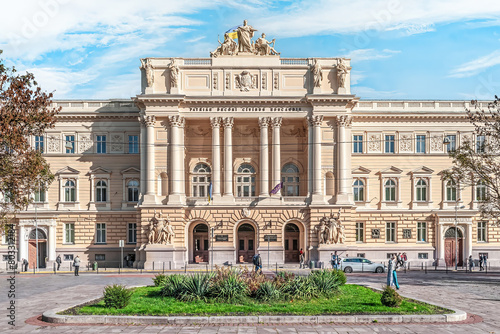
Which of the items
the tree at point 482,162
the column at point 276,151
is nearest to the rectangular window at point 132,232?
the column at point 276,151

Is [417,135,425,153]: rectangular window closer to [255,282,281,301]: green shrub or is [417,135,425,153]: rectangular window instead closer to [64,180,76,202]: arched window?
[64,180,76,202]: arched window

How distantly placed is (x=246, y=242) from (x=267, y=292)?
36.8 metres

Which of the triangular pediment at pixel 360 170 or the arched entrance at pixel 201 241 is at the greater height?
the triangular pediment at pixel 360 170

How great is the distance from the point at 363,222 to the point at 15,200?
127ft

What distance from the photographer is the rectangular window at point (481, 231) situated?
2670 inches

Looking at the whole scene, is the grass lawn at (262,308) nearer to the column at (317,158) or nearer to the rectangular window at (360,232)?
the column at (317,158)

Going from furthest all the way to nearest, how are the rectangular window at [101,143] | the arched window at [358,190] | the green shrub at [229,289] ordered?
the arched window at [358,190]
the rectangular window at [101,143]
the green shrub at [229,289]

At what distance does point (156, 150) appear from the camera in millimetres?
63062

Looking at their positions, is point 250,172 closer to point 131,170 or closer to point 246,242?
point 246,242

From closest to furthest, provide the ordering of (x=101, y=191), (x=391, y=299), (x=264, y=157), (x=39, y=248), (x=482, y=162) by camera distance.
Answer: (x=391, y=299) < (x=482, y=162) < (x=264, y=157) < (x=39, y=248) < (x=101, y=191)

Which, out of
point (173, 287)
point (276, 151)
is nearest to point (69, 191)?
point (276, 151)

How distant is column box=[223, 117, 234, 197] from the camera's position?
207ft

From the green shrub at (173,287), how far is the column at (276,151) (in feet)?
109

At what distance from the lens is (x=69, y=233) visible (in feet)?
220
